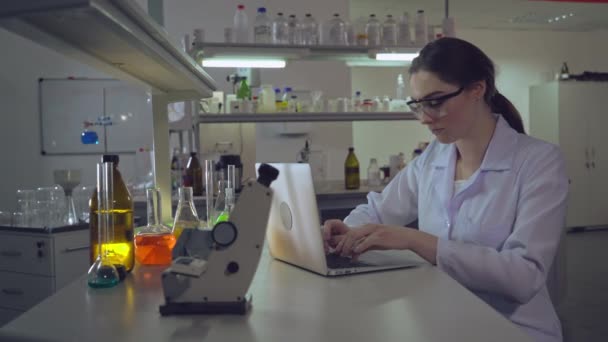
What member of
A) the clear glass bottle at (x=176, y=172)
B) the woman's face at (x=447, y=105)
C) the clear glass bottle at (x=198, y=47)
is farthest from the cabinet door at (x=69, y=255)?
the woman's face at (x=447, y=105)

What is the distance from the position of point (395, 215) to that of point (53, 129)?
4.47 metres

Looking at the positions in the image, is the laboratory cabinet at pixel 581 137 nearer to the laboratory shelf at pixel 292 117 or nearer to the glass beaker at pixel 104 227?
the laboratory shelf at pixel 292 117

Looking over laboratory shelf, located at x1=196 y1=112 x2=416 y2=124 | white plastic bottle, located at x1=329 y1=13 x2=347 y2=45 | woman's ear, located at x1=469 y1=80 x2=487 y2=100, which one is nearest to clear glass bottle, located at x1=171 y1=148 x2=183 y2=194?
laboratory shelf, located at x1=196 y1=112 x2=416 y2=124

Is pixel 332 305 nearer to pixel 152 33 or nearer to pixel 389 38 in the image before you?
pixel 152 33

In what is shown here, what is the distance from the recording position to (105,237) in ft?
3.83

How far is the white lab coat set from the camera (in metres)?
1.30

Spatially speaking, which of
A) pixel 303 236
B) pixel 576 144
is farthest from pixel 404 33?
pixel 576 144

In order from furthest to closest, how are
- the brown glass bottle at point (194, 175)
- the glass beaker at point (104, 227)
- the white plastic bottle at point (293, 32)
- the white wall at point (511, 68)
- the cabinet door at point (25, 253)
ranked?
the white wall at point (511, 68) < the white plastic bottle at point (293, 32) < the brown glass bottle at point (194, 175) < the cabinet door at point (25, 253) < the glass beaker at point (104, 227)

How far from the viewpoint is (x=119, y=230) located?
128 centimetres

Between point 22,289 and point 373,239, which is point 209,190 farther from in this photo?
point 22,289

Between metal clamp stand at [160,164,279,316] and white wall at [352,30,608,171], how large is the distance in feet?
22.3

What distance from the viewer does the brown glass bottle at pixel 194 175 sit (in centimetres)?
372

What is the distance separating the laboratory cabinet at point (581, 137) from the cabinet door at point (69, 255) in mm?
6204

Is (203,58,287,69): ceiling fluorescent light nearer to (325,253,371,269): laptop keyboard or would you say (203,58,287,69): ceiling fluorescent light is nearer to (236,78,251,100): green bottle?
(236,78,251,100): green bottle
